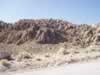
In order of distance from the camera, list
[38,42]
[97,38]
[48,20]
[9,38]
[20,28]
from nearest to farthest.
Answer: [97,38]
[38,42]
[9,38]
[20,28]
[48,20]

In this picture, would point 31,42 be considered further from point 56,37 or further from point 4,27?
point 4,27

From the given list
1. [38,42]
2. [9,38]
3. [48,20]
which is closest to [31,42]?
[38,42]

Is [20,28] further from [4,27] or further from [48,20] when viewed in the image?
[48,20]

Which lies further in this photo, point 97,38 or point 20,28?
point 20,28

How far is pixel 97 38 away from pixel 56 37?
3783 cm

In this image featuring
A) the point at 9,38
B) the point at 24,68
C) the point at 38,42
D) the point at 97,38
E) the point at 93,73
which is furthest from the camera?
the point at 9,38

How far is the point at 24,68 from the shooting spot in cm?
1728

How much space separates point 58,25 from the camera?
118 m

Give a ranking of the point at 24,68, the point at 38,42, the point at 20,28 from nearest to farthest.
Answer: the point at 24,68 → the point at 38,42 → the point at 20,28

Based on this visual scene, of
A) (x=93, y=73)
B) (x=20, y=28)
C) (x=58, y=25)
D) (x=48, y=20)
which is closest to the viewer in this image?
(x=93, y=73)

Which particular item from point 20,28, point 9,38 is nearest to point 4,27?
point 20,28

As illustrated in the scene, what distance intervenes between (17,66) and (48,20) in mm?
108707

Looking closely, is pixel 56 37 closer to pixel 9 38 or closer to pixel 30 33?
pixel 30 33

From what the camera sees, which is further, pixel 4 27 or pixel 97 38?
Result: pixel 4 27
